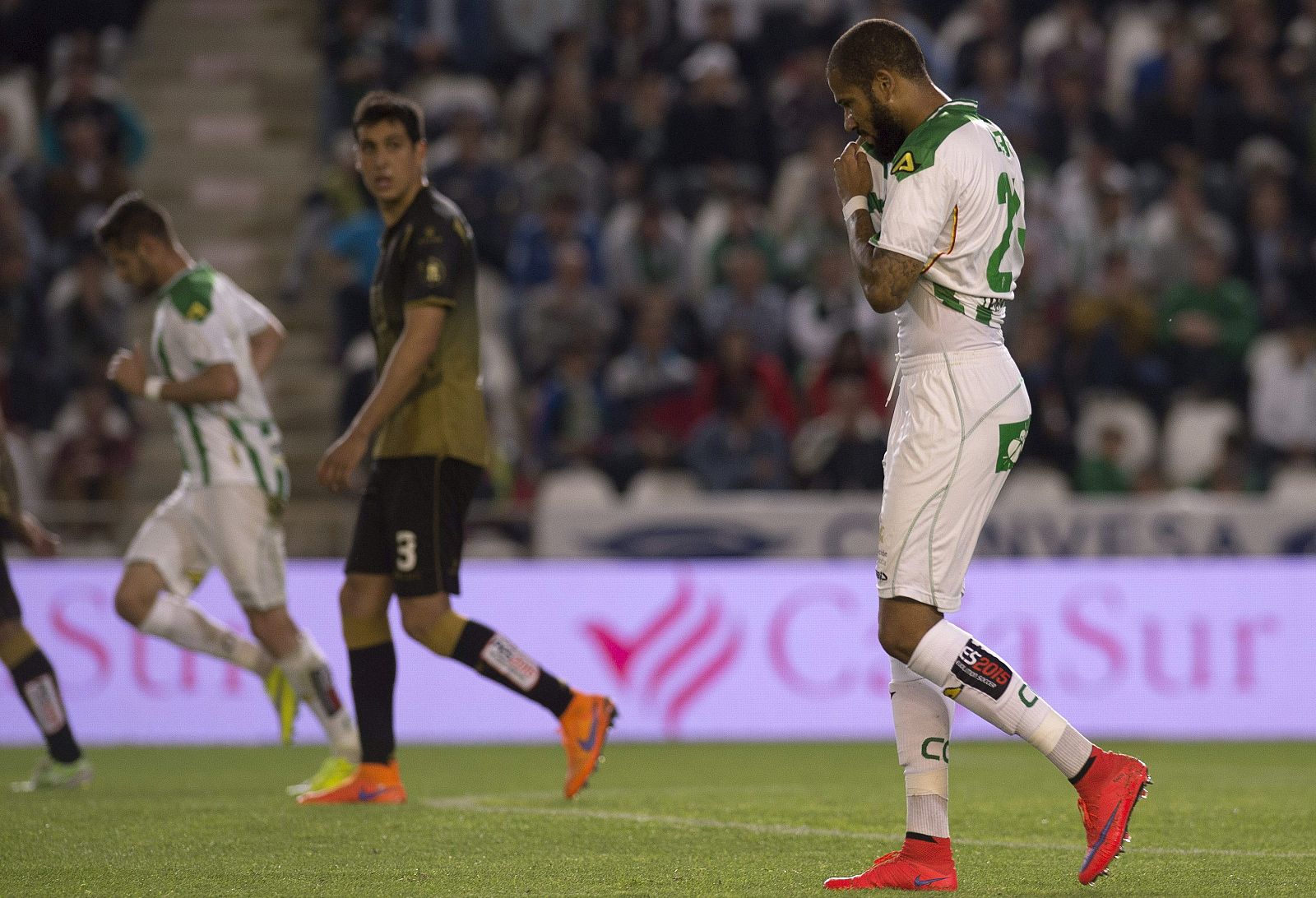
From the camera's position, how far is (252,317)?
25.9 ft

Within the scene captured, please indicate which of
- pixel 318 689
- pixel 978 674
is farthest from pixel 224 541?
pixel 978 674

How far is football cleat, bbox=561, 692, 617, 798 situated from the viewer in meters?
6.80

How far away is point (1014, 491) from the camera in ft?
40.9

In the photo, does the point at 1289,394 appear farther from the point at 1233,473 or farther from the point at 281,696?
the point at 281,696

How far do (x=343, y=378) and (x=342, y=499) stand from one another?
2.80ft

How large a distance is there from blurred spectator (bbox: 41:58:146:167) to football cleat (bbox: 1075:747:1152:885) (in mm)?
12092

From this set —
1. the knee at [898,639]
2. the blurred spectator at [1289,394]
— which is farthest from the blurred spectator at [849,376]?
the knee at [898,639]

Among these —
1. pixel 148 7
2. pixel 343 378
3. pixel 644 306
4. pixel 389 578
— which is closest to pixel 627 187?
pixel 644 306

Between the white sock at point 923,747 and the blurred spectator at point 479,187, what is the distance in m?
9.91

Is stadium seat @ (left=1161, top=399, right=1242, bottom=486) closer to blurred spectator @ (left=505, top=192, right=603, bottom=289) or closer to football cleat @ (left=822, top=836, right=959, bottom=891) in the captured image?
blurred spectator @ (left=505, top=192, right=603, bottom=289)

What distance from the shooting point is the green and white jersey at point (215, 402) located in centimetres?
761

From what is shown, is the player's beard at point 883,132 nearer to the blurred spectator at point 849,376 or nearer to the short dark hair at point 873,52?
the short dark hair at point 873,52

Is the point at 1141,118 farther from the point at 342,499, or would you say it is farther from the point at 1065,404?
the point at 342,499

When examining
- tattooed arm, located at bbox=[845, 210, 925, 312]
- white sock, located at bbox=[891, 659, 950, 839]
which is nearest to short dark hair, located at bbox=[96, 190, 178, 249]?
tattooed arm, located at bbox=[845, 210, 925, 312]
